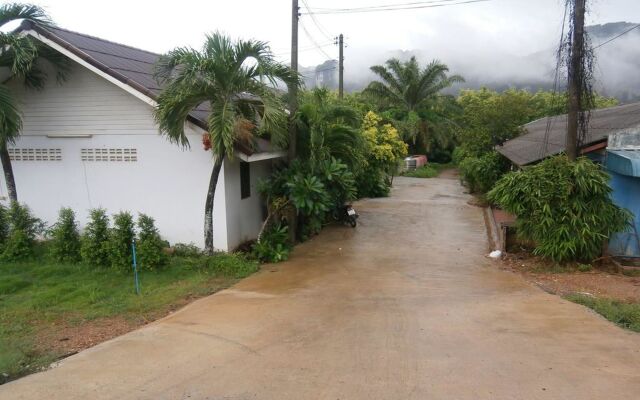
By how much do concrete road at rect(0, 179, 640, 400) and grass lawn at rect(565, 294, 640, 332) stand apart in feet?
0.78

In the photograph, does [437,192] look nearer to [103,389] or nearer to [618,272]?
[618,272]

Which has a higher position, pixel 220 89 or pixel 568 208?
pixel 220 89

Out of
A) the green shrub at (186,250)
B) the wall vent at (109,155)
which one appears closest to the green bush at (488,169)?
the green shrub at (186,250)

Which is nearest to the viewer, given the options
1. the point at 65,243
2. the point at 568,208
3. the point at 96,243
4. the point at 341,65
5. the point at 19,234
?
the point at 96,243

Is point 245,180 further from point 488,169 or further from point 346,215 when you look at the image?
point 488,169

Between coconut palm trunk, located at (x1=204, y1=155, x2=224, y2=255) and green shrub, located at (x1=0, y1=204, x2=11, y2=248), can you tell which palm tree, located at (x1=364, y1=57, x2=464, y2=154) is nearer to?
coconut palm trunk, located at (x1=204, y1=155, x2=224, y2=255)

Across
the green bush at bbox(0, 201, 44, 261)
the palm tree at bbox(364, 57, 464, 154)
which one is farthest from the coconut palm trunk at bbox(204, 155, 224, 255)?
the palm tree at bbox(364, 57, 464, 154)

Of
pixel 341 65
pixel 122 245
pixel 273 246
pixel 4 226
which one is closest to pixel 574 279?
pixel 273 246

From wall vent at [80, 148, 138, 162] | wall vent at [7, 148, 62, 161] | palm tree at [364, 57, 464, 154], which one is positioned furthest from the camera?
palm tree at [364, 57, 464, 154]

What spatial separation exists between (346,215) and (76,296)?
360 inches

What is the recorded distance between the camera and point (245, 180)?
12.4 metres

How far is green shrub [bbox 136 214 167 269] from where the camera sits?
9680mm

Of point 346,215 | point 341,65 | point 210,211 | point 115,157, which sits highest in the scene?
point 341,65

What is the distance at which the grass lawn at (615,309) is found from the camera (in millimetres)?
6656
